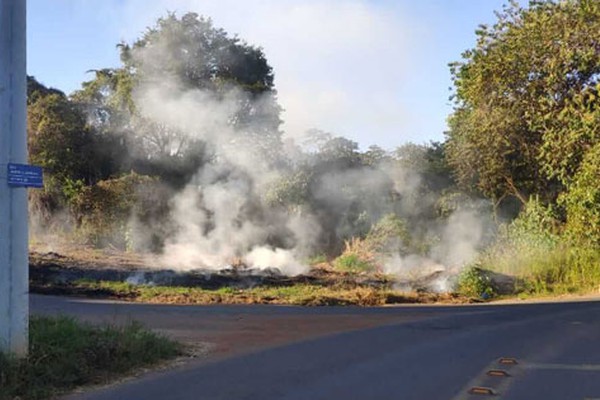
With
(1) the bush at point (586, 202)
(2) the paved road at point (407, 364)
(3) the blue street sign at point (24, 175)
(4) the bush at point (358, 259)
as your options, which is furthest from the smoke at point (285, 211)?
(3) the blue street sign at point (24, 175)

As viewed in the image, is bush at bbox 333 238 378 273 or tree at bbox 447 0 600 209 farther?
bush at bbox 333 238 378 273

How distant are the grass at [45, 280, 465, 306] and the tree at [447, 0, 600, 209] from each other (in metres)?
6.40

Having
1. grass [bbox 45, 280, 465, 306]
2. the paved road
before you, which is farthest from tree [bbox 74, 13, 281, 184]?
the paved road

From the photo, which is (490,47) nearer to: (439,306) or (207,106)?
(439,306)

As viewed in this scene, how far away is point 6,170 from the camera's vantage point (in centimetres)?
750

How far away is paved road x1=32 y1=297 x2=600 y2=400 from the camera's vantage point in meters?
6.88

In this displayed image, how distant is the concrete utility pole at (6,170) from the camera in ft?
24.4

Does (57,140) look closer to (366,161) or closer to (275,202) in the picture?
(275,202)

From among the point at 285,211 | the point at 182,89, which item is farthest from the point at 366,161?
the point at 182,89

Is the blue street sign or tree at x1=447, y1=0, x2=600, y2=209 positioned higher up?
tree at x1=447, y1=0, x2=600, y2=209

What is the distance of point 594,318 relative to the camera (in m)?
13.1

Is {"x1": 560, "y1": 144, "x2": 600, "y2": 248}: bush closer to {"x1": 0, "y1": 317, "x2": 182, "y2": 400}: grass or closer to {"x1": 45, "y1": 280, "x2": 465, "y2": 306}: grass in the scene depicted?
{"x1": 45, "y1": 280, "x2": 465, "y2": 306}: grass

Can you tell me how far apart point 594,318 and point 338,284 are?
8.59m

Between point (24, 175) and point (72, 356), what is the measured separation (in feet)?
6.79
